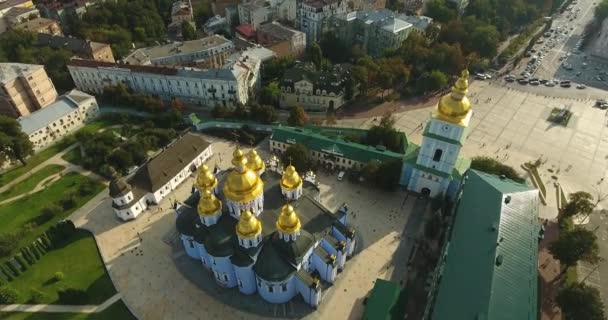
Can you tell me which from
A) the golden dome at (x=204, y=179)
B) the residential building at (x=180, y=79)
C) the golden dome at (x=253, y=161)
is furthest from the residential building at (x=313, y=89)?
the golden dome at (x=204, y=179)

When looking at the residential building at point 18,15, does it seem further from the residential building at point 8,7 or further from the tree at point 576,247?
the tree at point 576,247

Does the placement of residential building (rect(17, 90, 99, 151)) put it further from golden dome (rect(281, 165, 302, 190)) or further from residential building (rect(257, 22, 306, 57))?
golden dome (rect(281, 165, 302, 190))

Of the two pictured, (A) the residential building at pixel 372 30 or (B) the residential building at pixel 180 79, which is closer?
(B) the residential building at pixel 180 79

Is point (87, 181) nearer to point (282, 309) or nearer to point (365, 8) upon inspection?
point (282, 309)

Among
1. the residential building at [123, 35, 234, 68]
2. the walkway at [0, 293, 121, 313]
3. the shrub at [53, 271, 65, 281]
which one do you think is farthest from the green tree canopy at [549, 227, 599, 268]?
the residential building at [123, 35, 234, 68]

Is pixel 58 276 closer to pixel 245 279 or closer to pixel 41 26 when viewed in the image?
pixel 245 279

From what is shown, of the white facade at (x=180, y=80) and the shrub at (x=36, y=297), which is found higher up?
the white facade at (x=180, y=80)
